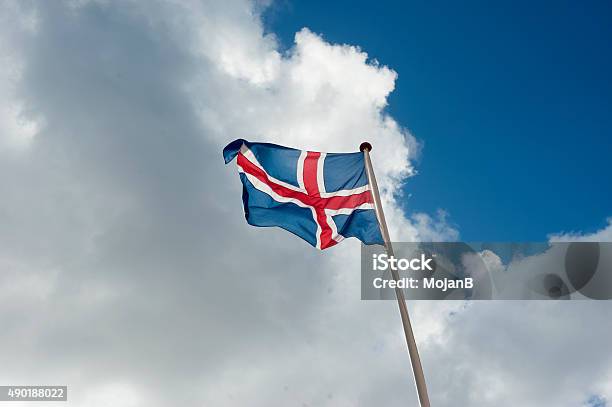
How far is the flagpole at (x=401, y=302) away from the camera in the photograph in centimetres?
A: 1302

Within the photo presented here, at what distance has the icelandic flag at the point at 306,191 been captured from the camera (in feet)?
58.0

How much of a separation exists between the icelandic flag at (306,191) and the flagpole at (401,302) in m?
0.55

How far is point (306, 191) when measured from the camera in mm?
18609

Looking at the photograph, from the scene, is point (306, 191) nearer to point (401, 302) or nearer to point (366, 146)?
point (366, 146)

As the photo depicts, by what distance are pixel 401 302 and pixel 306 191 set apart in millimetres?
5708

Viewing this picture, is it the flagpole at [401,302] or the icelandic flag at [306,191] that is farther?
the icelandic flag at [306,191]

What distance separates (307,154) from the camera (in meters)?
19.1

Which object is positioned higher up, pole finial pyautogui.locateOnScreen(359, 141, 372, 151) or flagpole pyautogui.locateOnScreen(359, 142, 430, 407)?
pole finial pyautogui.locateOnScreen(359, 141, 372, 151)

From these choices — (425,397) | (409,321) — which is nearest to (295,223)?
(409,321)

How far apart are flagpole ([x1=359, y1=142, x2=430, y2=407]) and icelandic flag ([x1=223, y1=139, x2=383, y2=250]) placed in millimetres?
550

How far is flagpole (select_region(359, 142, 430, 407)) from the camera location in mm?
13016

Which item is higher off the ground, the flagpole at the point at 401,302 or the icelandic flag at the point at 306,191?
the icelandic flag at the point at 306,191

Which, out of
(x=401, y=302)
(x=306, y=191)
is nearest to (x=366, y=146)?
(x=306, y=191)

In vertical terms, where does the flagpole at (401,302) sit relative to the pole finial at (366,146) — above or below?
below
